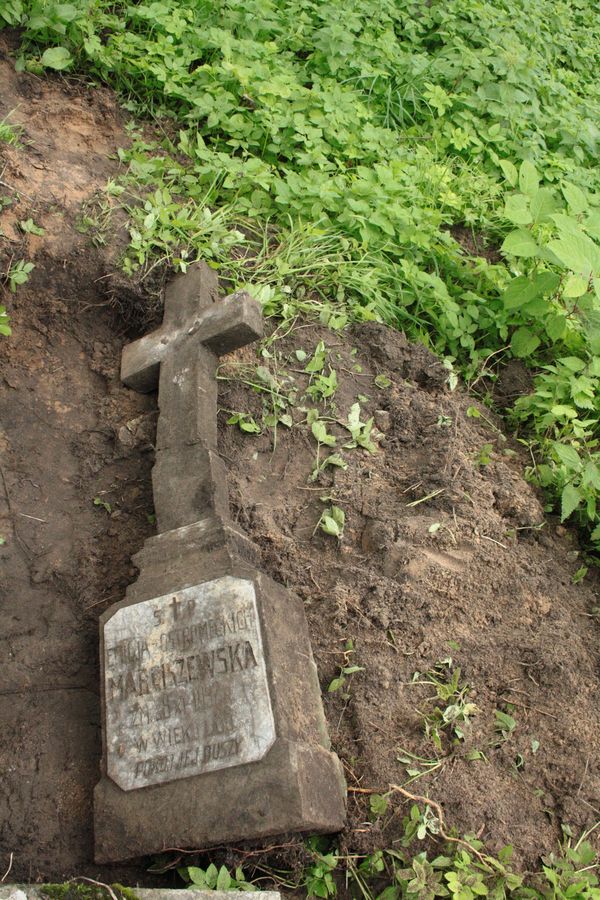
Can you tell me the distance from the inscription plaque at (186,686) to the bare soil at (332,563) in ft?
0.85

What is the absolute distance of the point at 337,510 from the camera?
9.92ft

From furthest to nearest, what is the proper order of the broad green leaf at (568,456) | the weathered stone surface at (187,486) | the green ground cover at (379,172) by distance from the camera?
the green ground cover at (379,172) → the broad green leaf at (568,456) → the weathered stone surface at (187,486)

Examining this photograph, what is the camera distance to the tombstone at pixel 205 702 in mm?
2219

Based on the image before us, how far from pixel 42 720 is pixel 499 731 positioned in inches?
58.4

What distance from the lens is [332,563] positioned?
9.65ft

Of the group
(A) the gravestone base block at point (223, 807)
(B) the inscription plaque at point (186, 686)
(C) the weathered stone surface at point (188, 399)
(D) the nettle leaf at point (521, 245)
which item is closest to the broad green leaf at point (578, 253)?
(D) the nettle leaf at point (521, 245)

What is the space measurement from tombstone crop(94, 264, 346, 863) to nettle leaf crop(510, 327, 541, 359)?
171cm

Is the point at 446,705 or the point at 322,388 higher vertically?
the point at 322,388

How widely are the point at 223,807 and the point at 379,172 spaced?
3100 mm

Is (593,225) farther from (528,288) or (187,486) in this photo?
(187,486)

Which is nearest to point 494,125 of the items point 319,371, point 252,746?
point 319,371

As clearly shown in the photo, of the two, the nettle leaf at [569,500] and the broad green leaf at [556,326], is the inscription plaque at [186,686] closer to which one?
the nettle leaf at [569,500]

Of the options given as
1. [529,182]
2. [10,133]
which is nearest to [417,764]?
[529,182]

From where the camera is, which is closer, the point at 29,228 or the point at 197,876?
the point at 197,876
